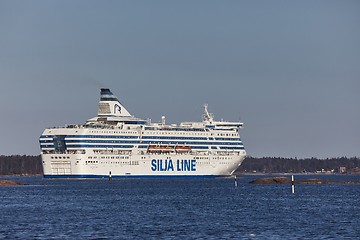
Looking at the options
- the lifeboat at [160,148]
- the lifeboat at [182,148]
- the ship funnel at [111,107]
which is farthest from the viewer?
the ship funnel at [111,107]

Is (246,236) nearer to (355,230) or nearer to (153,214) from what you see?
(355,230)

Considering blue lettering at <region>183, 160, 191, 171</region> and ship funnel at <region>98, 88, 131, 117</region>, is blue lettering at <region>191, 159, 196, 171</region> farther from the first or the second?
ship funnel at <region>98, 88, 131, 117</region>

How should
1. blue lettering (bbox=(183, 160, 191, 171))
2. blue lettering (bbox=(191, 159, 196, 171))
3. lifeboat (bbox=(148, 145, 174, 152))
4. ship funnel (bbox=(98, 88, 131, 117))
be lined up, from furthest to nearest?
1. ship funnel (bbox=(98, 88, 131, 117))
2. blue lettering (bbox=(191, 159, 196, 171))
3. blue lettering (bbox=(183, 160, 191, 171))
4. lifeboat (bbox=(148, 145, 174, 152))

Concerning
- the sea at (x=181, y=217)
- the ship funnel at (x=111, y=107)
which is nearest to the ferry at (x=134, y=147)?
the ship funnel at (x=111, y=107)

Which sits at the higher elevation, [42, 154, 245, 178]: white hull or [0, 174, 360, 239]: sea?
[42, 154, 245, 178]: white hull

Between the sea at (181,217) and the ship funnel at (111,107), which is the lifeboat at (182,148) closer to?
the ship funnel at (111,107)

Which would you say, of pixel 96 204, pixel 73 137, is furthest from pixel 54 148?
pixel 96 204

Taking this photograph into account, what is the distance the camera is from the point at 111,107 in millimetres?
174625

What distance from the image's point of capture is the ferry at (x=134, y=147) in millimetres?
161000

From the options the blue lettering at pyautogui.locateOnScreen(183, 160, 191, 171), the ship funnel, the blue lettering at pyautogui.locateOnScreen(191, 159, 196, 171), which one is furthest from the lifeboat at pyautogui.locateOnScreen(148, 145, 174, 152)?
the ship funnel

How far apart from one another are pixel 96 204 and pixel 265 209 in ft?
56.1

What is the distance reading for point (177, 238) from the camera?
180ft

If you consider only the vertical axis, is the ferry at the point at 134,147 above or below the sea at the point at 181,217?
above

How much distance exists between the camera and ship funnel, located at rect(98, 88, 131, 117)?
6854 inches
